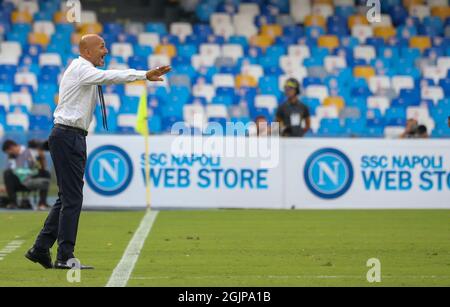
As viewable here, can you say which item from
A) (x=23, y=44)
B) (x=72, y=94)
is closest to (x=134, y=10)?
(x=23, y=44)

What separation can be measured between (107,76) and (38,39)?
18946 mm

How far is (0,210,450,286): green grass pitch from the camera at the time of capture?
1041 centimetres

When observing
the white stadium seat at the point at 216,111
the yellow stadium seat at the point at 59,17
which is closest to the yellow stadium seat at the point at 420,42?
the white stadium seat at the point at 216,111

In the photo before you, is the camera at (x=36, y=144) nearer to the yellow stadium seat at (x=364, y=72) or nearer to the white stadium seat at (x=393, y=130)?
the white stadium seat at (x=393, y=130)

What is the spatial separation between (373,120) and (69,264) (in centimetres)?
1708

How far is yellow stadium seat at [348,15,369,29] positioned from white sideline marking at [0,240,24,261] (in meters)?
18.4

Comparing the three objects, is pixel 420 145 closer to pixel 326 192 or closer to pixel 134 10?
pixel 326 192

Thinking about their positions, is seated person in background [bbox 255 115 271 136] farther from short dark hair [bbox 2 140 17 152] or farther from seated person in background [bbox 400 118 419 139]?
short dark hair [bbox 2 140 17 152]

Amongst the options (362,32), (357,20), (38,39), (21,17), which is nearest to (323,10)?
(357,20)

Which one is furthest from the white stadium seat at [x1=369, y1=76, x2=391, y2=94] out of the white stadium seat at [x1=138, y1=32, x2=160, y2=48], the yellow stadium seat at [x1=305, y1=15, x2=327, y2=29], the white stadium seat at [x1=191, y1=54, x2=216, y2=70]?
the white stadium seat at [x1=138, y1=32, x2=160, y2=48]

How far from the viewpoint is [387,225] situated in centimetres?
1711

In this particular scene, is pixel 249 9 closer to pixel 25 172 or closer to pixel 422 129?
pixel 422 129

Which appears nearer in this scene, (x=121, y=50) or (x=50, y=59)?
(x=50, y=59)

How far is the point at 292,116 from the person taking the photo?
72.0ft
